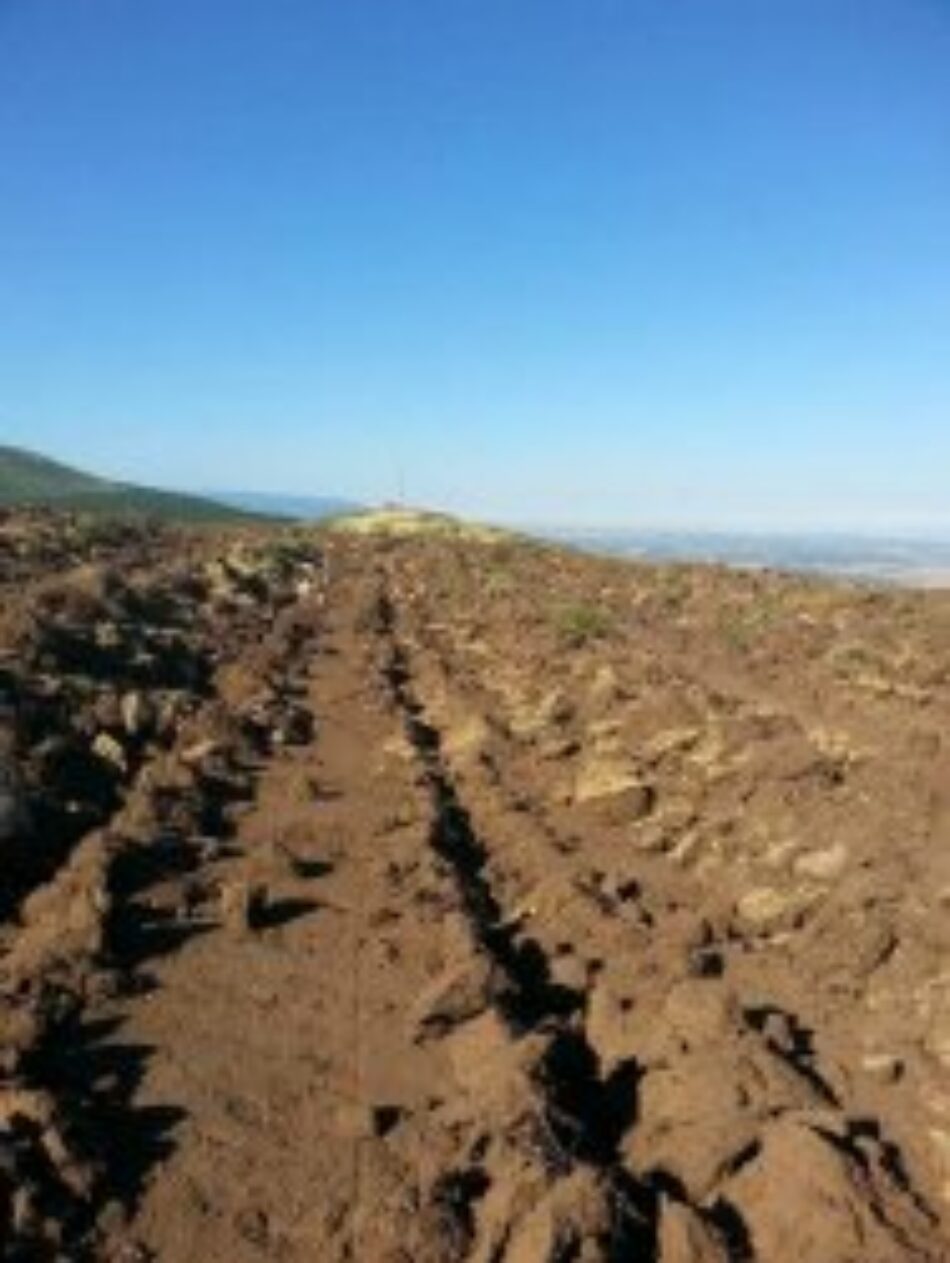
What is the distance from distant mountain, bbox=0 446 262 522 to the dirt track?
8787 centimetres

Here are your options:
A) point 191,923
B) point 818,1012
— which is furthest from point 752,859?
point 191,923

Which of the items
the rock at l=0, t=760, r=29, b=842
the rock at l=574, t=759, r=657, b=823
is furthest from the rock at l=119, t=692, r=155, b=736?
the rock at l=574, t=759, r=657, b=823

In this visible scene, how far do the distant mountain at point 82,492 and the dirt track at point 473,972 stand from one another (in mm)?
87868

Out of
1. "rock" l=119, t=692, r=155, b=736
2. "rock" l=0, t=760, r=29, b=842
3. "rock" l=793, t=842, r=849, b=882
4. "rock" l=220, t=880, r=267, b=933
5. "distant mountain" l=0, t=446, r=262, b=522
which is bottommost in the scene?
"distant mountain" l=0, t=446, r=262, b=522

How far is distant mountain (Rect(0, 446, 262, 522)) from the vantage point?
11406 cm

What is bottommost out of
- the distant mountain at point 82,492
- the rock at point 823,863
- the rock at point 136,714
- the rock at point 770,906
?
the distant mountain at point 82,492

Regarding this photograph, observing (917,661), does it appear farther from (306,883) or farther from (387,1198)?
(387,1198)

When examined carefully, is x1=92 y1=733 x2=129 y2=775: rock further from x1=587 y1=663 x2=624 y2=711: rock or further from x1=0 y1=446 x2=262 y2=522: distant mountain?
x1=0 y1=446 x2=262 y2=522: distant mountain

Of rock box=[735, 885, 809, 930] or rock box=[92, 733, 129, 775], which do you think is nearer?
rock box=[735, 885, 809, 930]

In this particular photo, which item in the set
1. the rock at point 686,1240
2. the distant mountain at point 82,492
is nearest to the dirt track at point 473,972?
→ the rock at point 686,1240

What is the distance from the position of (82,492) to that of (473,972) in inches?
4768

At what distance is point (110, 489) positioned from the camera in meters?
135

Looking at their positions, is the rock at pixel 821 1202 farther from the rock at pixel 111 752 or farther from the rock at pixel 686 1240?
the rock at pixel 111 752

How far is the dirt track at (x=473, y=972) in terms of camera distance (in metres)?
7.48
